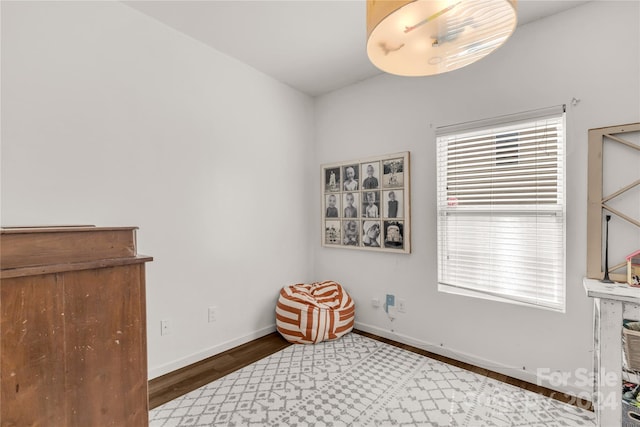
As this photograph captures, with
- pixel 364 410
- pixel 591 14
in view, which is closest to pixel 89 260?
pixel 364 410

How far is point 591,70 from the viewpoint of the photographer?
1907 millimetres

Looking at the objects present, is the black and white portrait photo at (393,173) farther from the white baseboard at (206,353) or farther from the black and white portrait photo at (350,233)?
the white baseboard at (206,353)

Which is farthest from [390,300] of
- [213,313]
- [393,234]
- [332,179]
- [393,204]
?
[213,313]

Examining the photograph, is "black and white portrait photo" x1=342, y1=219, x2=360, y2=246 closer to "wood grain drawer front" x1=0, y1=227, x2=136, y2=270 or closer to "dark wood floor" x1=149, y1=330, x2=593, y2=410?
"dark wood floor" x1=149, y1=330, x2=593, y2=410

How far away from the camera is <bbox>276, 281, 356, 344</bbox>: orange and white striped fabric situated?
2.67 metres

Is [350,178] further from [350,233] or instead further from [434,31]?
[434,31]

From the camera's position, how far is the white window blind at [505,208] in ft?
6.70

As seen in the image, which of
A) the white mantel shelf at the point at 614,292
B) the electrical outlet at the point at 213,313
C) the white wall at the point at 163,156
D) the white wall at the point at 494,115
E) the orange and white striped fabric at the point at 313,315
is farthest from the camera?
the orange and white striped fabric at the point at 313,315

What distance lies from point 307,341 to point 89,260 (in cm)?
214

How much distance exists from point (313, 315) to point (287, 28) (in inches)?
91.1

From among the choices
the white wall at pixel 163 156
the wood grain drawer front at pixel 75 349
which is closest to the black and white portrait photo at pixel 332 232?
the white wall at pixel 163 156

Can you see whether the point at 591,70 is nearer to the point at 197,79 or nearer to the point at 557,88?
the point at 557,88

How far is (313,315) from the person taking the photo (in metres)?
2.66

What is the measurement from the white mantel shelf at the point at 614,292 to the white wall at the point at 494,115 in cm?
27
